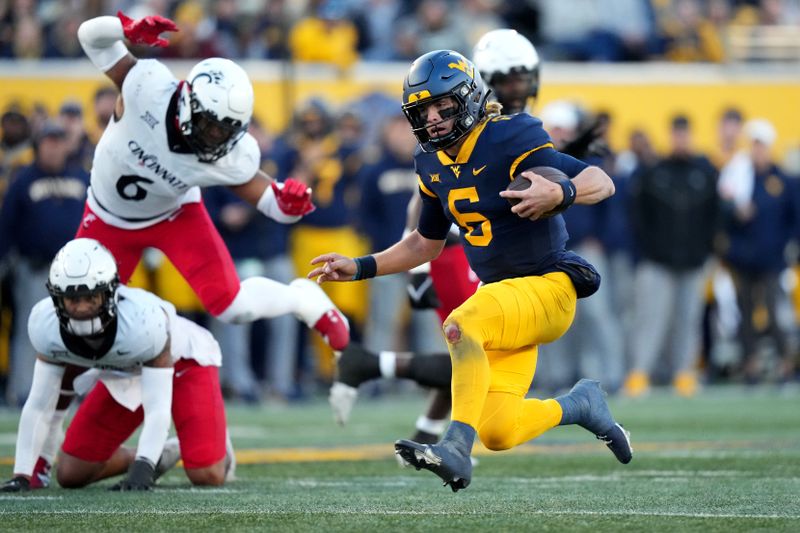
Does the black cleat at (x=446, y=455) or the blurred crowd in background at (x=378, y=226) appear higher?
the blurred crowd in background at (x=378, y=226)

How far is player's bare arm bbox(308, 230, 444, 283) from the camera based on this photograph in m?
5.23

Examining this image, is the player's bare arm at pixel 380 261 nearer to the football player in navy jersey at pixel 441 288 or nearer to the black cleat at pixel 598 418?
the black cleat at pixel 598 418

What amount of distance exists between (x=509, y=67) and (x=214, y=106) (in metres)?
1.55

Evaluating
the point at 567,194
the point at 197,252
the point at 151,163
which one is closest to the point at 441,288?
the point at 197,252

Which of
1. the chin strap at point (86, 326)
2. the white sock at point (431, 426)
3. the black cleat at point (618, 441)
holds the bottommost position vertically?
the white sock at point (431, 426)

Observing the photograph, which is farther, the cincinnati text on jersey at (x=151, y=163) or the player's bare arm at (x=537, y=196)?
the cincinnati text on jersey at (x=151, y=163)

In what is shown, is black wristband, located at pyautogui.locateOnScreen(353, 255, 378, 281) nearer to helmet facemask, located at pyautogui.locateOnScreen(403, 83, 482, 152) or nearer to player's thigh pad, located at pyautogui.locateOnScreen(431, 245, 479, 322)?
helmet facemask, located at pyautogui.locateOnScreen(403, 83, 482, 152)

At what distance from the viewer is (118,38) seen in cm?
627

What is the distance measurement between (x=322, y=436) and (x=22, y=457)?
3.16m

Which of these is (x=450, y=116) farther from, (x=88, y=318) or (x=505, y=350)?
(x=88, y=318)

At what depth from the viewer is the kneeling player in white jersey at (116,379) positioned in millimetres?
5605

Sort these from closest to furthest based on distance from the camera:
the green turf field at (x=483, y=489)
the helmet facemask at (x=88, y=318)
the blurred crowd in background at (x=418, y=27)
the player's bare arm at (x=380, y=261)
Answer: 1. the green turf field at (x=483, y=489)
2. the player's bare arm at (x=380, y=261)
3. the helmet facemask at (x=88, y=318)
4. the blurred crowd in background at (x=418, y=27)

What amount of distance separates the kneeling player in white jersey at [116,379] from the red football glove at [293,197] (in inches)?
28.7

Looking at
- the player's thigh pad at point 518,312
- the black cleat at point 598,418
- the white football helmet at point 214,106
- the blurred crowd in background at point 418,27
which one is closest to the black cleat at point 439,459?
the player's thigh pad at point 518,312
